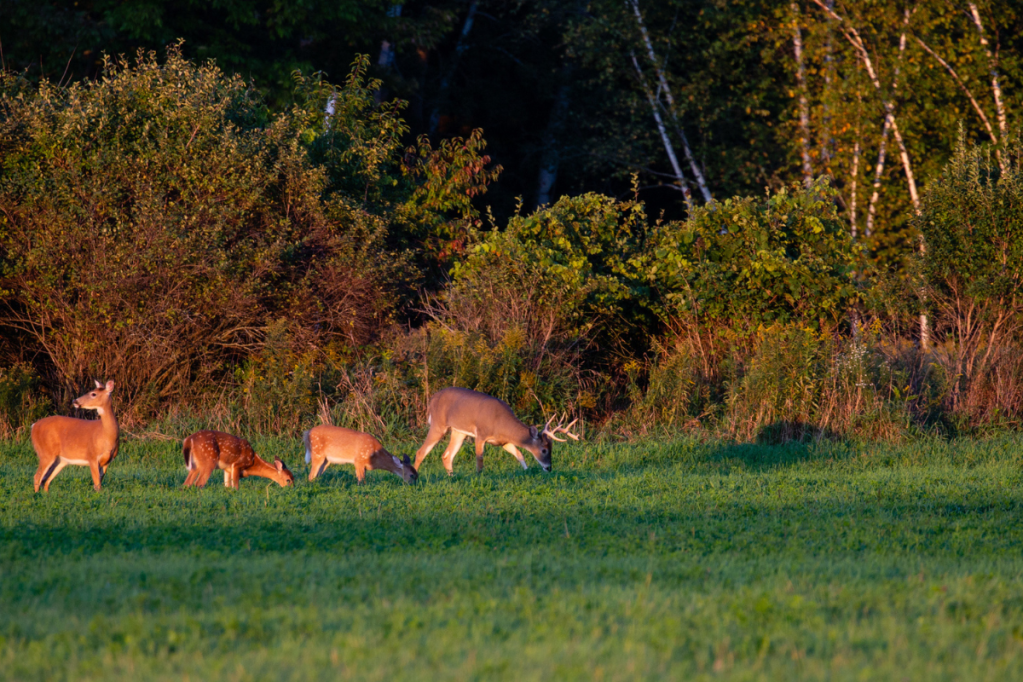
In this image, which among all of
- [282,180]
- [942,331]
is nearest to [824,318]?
[942,331]

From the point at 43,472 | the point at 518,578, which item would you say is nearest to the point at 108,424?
the point at 43,472

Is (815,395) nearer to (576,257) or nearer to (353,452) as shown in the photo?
(576,257)

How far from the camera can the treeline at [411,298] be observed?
49.4 ft

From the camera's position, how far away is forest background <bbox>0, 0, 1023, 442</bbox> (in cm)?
1523

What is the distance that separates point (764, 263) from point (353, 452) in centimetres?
836

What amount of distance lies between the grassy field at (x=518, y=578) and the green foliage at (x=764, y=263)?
19.3 feet

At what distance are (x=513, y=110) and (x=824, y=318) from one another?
14.2m

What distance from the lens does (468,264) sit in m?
17.9

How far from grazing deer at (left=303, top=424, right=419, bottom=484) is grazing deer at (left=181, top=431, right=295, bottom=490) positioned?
2.01ft

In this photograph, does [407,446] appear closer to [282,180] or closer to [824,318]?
[282,180]

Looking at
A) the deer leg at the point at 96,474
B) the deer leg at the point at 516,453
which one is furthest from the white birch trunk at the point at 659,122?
the deer leg at the point at 96,474

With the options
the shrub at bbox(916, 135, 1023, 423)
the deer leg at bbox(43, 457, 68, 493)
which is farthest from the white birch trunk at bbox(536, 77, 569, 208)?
the deer leg at bbox(43, 457, 68, 493)

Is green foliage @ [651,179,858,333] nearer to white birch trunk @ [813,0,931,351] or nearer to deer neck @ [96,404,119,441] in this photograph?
white birch trunk @ [813,0,931,351]

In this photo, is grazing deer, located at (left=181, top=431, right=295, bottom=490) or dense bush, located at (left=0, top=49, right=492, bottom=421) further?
dense bush, located at (left=0, top=49, right=492, bottom=421)
